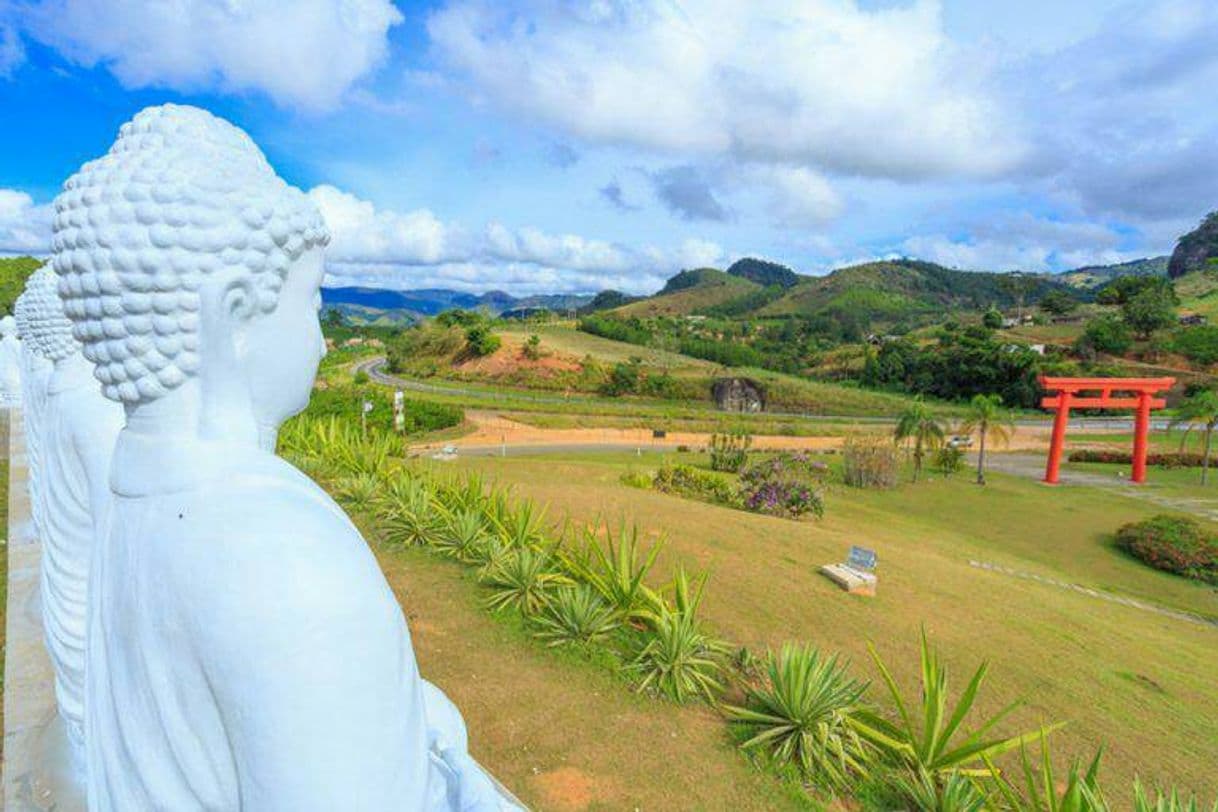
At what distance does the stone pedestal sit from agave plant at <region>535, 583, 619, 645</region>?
3.31m

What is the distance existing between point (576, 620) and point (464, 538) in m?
2.43

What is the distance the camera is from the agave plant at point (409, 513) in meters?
8.23

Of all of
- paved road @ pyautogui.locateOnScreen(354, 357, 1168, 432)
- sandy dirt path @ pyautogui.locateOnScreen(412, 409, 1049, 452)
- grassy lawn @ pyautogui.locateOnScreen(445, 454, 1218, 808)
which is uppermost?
grassy lawn @ pyautogui.locateOnScreen(445, 454, 1218, 808)

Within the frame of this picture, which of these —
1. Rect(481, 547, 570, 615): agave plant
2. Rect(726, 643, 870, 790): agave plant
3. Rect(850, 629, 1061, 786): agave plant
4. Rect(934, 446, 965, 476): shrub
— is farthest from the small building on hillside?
Rect(850, 629, 1061, 786): agave plant

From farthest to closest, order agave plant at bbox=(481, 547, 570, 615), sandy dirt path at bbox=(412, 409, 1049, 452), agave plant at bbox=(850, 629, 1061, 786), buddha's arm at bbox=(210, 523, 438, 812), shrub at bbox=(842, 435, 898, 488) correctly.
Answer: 1. sandy dirt path at bbox=(412, 409, 1049, 452)
2. shrub at bbox=(842, 435, 898, 488)
3. agave plant at bbox=(481, 547, 570, 615)
4. agave plant at bbox=(850, 629, 1061, 786)
5. buddha's arm at bbox=(210, 523, 438, 812)

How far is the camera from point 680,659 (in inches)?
207

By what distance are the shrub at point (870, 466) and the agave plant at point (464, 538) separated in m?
16.4

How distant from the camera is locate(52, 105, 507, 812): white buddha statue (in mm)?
1082

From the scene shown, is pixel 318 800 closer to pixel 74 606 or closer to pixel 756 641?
pixel 74 606

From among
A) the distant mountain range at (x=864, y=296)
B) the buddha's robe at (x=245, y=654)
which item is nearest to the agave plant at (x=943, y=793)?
the buddha's robe at (x=245, y=654)

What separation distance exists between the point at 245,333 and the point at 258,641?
2.08 ft

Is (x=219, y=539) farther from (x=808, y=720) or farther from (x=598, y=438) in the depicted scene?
(x=598, y=438)

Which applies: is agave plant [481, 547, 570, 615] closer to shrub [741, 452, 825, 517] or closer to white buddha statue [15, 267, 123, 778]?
white buddha statue [15, 267, 123, 778]

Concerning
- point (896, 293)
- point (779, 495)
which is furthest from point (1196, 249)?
point (779, 495)
